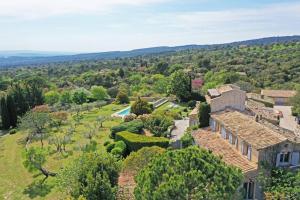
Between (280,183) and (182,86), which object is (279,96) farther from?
(280,183)

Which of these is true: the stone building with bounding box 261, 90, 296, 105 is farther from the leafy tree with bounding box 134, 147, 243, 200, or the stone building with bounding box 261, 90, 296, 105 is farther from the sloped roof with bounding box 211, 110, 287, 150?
the leafy tree with bounding box 134, 147, 243, 200

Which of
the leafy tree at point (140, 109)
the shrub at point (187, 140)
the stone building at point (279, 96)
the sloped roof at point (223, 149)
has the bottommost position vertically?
the stone building at point (279, 96)

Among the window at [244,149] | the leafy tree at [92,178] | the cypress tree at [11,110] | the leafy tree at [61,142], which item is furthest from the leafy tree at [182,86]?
the leafy tree at [92,178]

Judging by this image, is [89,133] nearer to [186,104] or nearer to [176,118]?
[176,118]

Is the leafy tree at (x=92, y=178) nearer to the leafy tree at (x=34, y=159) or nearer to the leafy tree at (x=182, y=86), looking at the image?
the leafy tree at (x=34, y=159)

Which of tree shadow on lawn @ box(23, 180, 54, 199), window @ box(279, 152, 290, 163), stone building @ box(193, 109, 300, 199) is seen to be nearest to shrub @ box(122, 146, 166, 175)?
stone building @ box(193, 109, 300, 199)

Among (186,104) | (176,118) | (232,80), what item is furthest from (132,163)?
(232,80)
